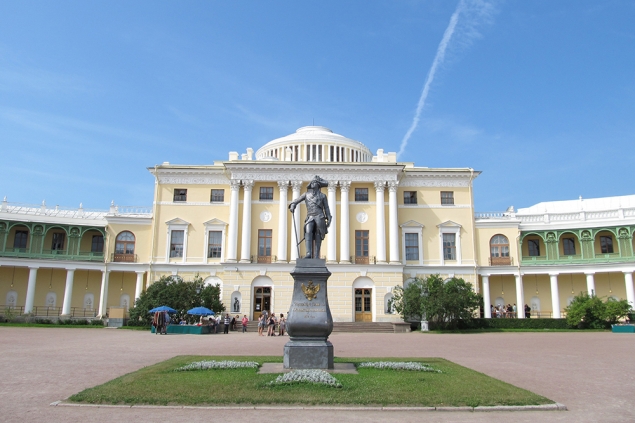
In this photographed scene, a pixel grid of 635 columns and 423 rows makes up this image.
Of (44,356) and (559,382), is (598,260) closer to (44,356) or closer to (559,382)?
(559,382)

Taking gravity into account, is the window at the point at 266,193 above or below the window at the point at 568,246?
above

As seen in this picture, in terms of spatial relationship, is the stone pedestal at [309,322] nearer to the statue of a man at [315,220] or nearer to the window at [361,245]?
the statue of a man at [315,220]

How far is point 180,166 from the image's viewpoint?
5069 cm

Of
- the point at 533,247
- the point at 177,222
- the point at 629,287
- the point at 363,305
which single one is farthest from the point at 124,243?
the point at 629,287

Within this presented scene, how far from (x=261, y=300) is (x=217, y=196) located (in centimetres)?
1143

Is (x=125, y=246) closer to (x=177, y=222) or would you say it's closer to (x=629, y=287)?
(x=177, y=222)

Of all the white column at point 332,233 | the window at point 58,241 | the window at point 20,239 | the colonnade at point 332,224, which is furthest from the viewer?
the window at point 58,241

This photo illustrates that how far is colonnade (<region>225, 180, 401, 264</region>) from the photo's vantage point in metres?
47.6

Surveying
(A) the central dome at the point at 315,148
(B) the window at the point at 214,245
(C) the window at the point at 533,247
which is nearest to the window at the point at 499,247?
(C) the window at the point at 533,247

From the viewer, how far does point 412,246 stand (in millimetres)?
50188

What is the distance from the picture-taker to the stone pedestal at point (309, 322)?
1443 centimetres

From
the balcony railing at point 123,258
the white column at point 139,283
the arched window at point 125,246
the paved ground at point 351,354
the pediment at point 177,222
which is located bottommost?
the paved ground at point 351,354

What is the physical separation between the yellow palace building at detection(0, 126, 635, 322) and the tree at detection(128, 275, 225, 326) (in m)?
5.13

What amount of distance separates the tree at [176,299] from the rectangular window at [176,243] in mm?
8702
